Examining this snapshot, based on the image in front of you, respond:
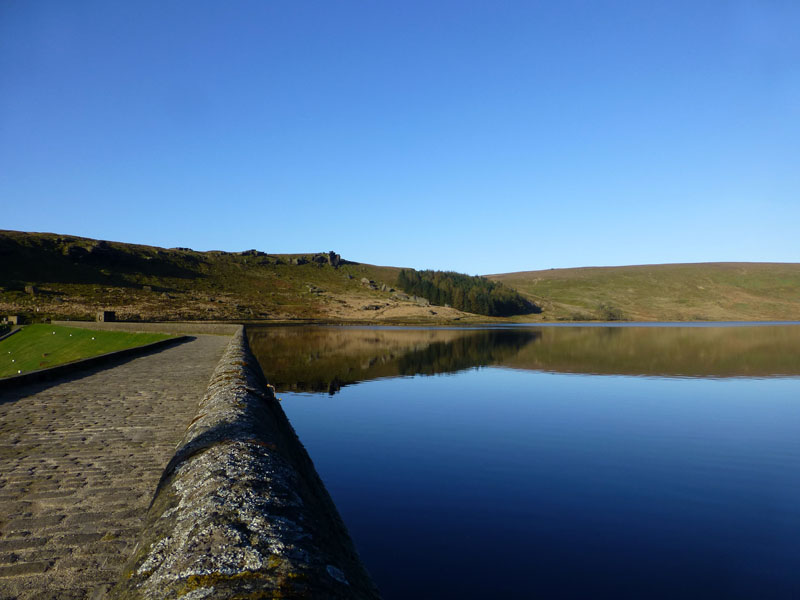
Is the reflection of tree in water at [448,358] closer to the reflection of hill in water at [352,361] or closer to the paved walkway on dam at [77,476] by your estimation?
the reflection of hill in water at [352,361]

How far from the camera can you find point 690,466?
12570 millimetres

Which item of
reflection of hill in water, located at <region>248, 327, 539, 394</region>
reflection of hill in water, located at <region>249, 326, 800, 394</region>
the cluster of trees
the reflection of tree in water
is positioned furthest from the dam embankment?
the cluster of trees

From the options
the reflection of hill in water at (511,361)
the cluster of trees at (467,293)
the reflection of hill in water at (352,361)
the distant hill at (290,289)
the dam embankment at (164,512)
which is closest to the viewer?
the dam embankment at (164,512)

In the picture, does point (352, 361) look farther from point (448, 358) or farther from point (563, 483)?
point (563, 483)

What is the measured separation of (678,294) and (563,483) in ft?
572

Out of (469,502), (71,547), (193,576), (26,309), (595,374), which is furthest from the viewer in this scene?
(26,309)

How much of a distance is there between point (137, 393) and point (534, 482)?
10683 mm

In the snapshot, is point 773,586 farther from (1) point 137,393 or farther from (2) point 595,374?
(2) point 595,374

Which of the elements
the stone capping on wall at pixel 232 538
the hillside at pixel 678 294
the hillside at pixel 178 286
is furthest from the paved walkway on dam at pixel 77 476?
the hillside at pixel 678 294

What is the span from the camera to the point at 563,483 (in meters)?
11.3

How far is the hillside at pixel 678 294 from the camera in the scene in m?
140

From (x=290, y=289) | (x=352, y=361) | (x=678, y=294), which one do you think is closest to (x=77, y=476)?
(x=352, y=361)

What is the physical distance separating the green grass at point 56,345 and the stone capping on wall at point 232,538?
2983 cm

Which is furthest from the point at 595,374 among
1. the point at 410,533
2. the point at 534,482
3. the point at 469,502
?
the point at 410,533
